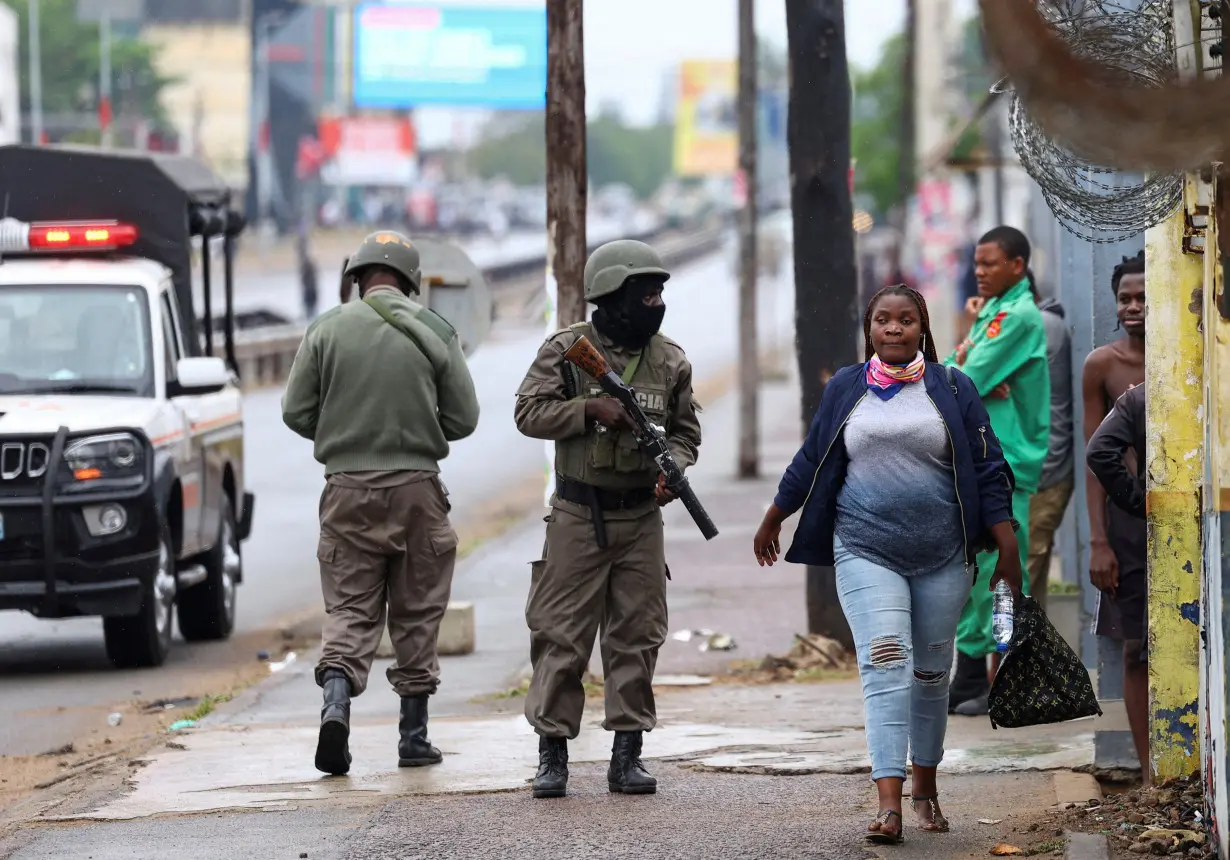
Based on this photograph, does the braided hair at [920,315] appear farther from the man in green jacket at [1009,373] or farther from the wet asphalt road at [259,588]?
the wet asphalt road at [259,588]

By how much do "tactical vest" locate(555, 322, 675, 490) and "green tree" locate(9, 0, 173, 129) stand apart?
81397mm

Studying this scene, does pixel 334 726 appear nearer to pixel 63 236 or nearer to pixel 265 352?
pixel 63 236

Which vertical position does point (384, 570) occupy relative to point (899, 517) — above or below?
below

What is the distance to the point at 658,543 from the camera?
732 centimetres

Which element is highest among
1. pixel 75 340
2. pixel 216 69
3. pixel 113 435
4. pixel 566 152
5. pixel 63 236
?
pixel 216 69

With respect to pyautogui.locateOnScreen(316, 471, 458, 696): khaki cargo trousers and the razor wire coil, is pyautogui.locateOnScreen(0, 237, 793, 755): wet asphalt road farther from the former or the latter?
the razor wire coil

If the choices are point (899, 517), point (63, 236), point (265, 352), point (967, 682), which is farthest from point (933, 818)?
point (265, 352)

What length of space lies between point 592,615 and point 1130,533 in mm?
1814

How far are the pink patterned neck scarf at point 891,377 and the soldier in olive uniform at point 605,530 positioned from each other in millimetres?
970

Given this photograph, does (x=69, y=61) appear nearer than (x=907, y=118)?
No

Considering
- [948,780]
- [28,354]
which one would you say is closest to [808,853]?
[948,780]

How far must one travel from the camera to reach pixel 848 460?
6430 millimetres

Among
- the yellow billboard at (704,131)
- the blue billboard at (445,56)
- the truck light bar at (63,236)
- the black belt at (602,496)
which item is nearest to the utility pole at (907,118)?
the blue billboard at (445,56)

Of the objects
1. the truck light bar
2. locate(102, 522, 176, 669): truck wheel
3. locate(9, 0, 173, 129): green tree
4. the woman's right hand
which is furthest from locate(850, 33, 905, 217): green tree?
the woman's right hand
